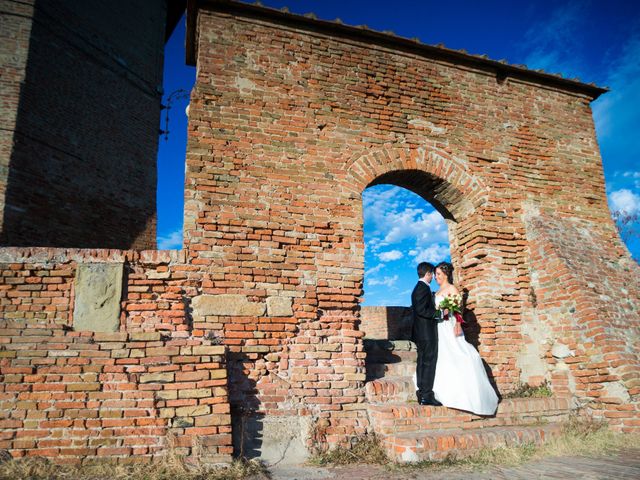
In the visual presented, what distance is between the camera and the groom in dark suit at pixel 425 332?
508 cm

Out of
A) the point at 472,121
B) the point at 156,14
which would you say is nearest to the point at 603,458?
the point at 472,121

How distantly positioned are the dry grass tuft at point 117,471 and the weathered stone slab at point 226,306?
1.60 m

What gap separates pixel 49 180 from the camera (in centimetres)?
974

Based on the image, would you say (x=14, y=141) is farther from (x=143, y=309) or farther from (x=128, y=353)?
(x=128, y=353)

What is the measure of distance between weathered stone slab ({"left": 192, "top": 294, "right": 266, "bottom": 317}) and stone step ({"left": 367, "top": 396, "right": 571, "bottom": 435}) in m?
1.81

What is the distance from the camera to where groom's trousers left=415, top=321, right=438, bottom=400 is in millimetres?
5031

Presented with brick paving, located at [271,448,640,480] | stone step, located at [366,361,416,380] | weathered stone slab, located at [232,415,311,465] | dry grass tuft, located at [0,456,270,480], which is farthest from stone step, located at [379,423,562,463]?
dry grass tuft, located at [0,456,270,480]

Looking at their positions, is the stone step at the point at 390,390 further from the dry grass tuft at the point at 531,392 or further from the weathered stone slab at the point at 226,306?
the weathered stone slab at the point at 226,306

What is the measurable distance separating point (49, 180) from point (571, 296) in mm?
10810

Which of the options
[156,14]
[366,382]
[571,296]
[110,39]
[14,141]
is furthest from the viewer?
[156,14]

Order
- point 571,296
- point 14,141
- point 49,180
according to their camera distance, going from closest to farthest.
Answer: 1. point 571,296
2. point 14,141
3. point 49,180

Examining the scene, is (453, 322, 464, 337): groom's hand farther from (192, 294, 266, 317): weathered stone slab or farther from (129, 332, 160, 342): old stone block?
(129, 332, 160, 342): old stone block

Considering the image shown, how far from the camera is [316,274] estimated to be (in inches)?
→ 211

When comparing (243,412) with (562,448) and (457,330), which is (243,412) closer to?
(457,330)
